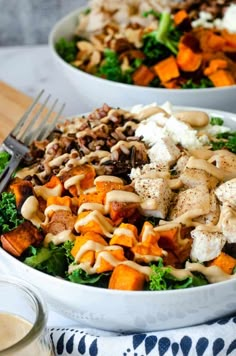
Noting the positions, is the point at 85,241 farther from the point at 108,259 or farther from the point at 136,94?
the point at 136,94

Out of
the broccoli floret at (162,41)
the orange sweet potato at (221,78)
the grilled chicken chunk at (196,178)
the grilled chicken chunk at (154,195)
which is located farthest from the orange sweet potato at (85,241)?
the broccoli floret at (162,41)

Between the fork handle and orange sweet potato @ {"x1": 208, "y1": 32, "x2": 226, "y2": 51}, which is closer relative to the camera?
the fork handle

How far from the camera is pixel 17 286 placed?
52.2 inches

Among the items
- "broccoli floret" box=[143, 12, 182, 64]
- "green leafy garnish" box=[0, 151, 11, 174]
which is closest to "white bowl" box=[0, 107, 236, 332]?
"green leafy garnish" box=[0, 151, 11, 174]

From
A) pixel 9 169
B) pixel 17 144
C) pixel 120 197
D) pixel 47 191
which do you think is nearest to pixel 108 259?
pixel 120 197

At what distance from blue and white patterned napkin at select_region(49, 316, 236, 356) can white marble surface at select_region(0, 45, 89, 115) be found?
1265 millimetres

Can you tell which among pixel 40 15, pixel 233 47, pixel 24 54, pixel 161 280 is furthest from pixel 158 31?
pixel 161 280

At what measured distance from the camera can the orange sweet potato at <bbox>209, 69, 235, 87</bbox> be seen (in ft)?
7.44

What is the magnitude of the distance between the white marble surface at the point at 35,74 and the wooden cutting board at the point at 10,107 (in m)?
0.18

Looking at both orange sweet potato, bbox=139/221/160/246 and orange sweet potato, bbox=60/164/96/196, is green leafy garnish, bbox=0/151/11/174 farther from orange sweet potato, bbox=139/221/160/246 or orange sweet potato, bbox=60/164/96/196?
orange sweet potato, bbox=139/221/160/246

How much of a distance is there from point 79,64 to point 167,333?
130 centimetres

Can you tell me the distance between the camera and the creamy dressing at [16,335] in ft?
4.01

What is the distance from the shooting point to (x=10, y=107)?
7.98ft

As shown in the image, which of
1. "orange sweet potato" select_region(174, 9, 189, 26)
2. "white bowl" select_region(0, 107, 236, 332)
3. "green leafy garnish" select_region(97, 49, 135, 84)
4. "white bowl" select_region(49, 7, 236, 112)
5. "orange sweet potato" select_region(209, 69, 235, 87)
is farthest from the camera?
"orange sweet potato" select_region(174, 9, 189, 26)
